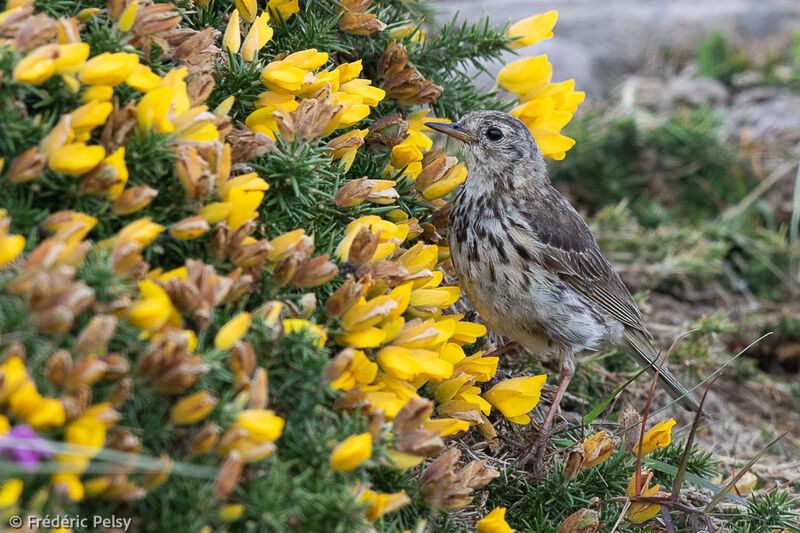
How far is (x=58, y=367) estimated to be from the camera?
2.00 m

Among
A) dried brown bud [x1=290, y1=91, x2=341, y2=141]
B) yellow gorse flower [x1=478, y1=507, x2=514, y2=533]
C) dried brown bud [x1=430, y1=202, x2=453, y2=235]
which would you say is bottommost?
yellow gorse flower [x1=478, y1=507, x2=514, y2=533]

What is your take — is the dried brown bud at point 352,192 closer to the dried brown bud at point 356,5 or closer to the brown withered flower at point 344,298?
the brown withered flower at point 344,298

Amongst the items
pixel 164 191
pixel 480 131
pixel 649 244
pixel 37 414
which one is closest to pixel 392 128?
pixel 480 131

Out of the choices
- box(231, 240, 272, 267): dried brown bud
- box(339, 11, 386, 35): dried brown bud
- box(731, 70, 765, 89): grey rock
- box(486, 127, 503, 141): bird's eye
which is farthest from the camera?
box(731, 70, 765, 89): grey rock

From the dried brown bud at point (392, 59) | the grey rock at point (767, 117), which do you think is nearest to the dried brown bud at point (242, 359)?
the dried brown bud at point (392, 59)

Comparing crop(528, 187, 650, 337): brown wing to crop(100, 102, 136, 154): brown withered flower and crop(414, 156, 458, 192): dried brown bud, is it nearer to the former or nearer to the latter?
crop(414, 156, 458, 192): dried brown bud

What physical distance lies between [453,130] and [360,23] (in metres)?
0.69

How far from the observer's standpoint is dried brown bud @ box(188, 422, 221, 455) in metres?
2.15

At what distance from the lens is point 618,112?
22.5 ft

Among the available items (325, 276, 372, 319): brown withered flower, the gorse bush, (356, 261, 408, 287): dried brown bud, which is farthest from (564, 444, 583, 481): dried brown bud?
(325, 276, 372, 319): brown withered flower

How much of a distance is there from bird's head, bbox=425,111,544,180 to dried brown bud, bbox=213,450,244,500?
6.65 ft

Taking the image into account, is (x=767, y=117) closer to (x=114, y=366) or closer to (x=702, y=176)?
(x=702, y=176)

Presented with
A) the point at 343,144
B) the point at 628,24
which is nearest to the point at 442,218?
the point at 343,144

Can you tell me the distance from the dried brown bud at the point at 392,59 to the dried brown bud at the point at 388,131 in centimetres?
24
